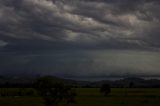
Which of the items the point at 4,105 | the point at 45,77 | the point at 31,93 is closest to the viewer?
the point at 45,77

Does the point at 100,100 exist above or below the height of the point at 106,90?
below

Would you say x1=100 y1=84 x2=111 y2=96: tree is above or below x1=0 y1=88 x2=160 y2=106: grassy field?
above

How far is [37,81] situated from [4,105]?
4163cm

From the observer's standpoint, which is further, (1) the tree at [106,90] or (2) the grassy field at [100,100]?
(1) the tree at [106,90]

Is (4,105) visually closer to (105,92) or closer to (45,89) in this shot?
(45,89)

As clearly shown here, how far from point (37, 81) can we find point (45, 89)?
1.26m

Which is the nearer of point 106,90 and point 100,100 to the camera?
point 100,100

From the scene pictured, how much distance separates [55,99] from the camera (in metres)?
39.9

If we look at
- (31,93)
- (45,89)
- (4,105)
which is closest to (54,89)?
(45,89)

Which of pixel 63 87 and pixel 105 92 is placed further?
pixel 105 92

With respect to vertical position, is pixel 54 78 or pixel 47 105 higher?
pixel 54 78

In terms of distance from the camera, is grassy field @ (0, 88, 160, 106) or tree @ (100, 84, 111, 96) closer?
grassy field @ (0, 88, 160, 106)

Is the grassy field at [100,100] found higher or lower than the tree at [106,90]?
lower

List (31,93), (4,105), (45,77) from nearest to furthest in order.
A: (45,77) → (4,105) → (31,93)
